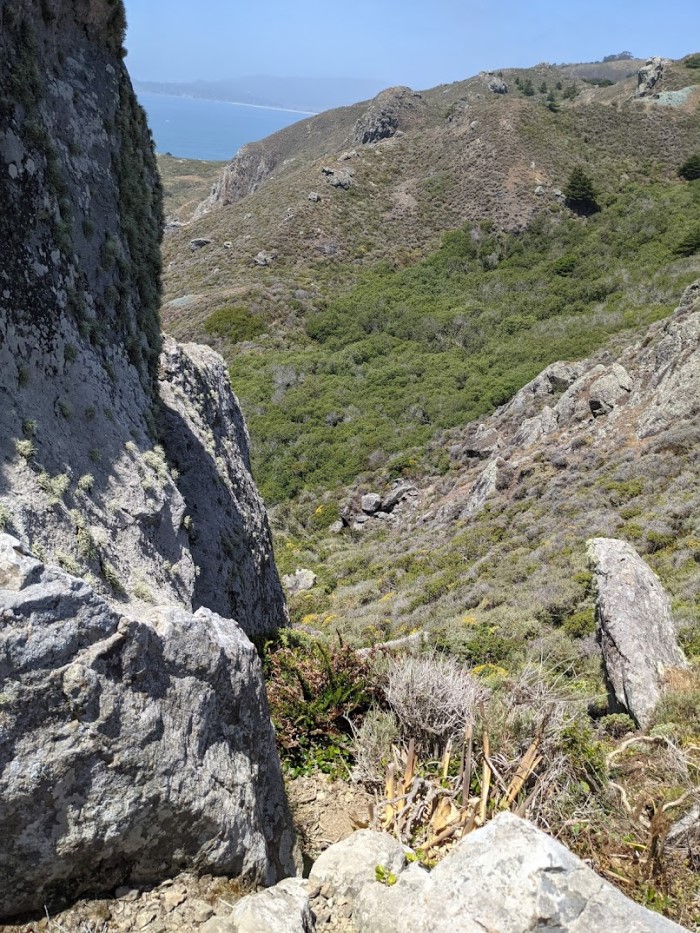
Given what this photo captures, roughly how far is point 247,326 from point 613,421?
2580 cm

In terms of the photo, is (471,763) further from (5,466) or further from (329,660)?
(5,466)

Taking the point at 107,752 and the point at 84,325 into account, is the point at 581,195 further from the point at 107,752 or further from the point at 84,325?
the point at 107,752

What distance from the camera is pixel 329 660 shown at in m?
5.69

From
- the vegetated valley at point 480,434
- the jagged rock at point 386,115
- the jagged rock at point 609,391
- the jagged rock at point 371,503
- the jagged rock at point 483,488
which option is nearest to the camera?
the vegetated valley at point 480,434

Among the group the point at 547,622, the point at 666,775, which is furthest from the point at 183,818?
the point at 547,622

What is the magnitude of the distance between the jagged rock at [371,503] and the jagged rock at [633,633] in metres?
16.8

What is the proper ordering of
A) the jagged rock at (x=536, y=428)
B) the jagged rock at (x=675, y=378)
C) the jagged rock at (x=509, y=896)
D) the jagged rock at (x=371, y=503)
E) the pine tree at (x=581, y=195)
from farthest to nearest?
the pine tree at (x=581, y=195), the jagged rock at (x=371, y=503), the jagged rock at (x=536, y=428), the jagged rock at (x=675, y=378), the jagged rock at (x=509, y=896)

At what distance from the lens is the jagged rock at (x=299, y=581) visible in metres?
19.8

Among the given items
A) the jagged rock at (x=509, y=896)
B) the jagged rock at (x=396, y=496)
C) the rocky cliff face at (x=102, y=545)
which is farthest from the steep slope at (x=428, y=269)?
the jagged rock at (x=509, y=896)

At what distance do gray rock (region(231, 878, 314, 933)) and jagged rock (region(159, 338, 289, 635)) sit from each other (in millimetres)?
3004

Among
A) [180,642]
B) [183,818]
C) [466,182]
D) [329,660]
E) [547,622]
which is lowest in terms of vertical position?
[547,622]

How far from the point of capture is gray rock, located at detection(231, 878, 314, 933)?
2949 mm

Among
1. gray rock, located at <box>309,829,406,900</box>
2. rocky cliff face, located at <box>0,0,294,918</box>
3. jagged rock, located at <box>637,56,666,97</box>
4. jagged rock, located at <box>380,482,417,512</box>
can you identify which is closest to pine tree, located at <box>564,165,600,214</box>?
jagged rock, located at <box>637,56,666,97</box>

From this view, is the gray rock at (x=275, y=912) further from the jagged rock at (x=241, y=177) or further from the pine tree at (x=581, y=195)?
the jagged rock at (x=241, y=177)
